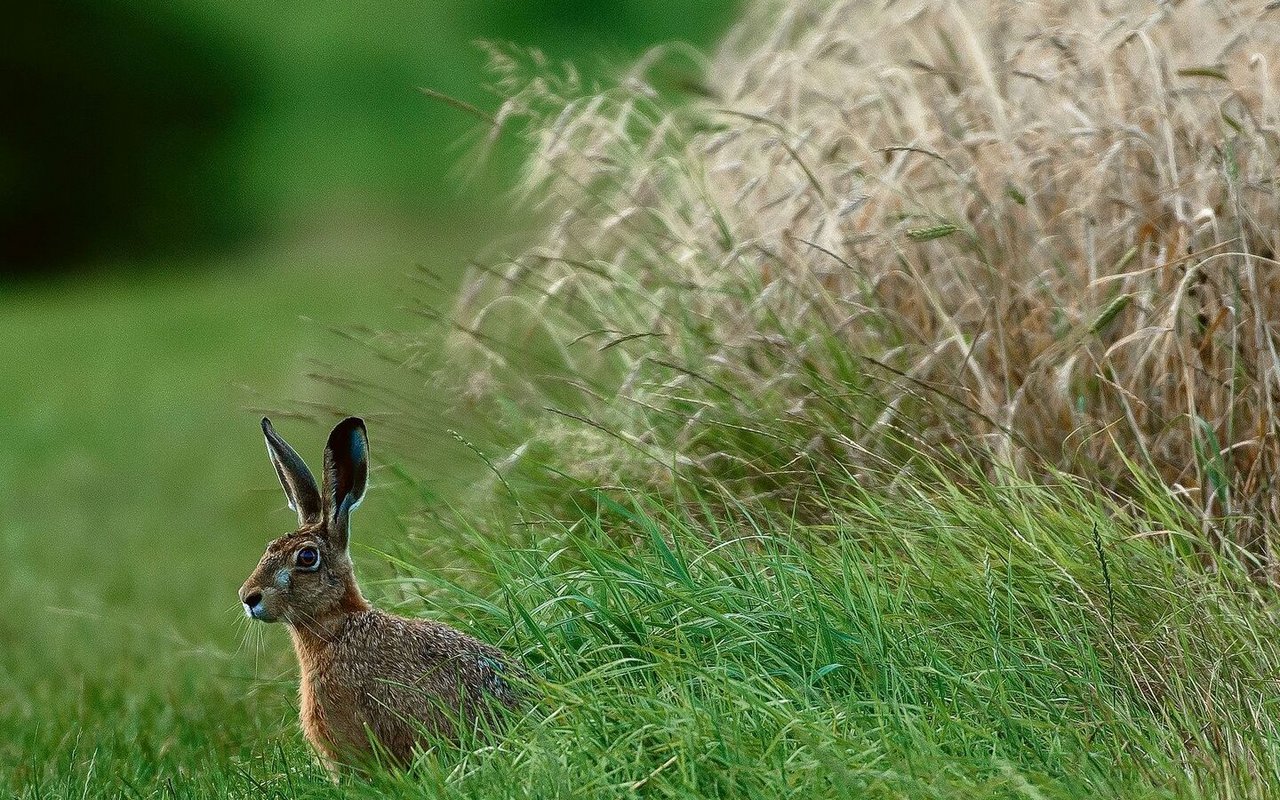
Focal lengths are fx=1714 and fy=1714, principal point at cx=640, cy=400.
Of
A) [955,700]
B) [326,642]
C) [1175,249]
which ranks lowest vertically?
[326,642]

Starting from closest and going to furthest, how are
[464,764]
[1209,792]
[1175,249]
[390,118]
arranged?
[1209,792]
[464,764]
[1175,249]
[390,118]

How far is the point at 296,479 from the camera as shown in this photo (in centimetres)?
358

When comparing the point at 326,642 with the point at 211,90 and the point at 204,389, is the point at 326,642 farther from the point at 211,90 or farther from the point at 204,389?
the point at 211,90

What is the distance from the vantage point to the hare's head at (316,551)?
348cm

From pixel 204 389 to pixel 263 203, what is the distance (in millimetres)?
8747

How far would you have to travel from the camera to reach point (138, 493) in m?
9.16

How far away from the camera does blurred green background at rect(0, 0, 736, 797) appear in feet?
16.3

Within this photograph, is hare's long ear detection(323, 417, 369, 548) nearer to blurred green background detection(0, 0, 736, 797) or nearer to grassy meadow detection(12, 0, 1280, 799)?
grassy meadow detection(12, 0, 1280, 799)

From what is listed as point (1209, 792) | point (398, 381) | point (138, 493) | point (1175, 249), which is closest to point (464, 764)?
point (1209, 792)

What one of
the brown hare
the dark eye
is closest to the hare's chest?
the brown hare

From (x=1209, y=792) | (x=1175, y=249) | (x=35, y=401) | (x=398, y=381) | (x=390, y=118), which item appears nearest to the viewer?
(x=1209, y=792)

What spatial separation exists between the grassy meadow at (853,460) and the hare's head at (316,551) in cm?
24

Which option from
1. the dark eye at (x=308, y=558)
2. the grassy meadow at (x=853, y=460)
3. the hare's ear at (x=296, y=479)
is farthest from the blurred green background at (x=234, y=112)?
the dark eye at (x=308, y=558)

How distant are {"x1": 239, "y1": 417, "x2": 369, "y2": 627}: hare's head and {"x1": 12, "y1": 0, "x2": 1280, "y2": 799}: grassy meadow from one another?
0.80 feet
